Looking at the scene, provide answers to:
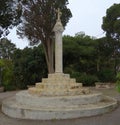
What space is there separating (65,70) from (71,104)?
16.4 metres

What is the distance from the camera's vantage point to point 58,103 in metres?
13.7

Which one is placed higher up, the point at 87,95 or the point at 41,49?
the point at 41,49

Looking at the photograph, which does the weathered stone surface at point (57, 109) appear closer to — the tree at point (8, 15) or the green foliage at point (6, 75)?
→ the tree at point (8, 15)

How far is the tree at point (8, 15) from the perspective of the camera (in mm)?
18627

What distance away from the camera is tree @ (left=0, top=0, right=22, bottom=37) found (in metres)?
18.6

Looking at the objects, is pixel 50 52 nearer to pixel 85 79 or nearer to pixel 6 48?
pixel 85 79

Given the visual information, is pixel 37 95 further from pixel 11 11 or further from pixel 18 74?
pixel 18 74

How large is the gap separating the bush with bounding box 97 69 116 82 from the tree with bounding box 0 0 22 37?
13217mm

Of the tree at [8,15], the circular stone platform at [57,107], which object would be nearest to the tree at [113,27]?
the tree at [8,15]

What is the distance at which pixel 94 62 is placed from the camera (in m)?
31.7

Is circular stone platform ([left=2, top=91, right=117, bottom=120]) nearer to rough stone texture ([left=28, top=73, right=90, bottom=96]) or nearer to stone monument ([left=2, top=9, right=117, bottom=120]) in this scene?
stone monument ([left=2, top=9, right=117, bottom=120])

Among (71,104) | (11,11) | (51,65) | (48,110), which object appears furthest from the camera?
(51,65)

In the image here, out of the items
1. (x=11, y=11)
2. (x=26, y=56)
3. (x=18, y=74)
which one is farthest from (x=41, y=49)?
(x=11, y=11)

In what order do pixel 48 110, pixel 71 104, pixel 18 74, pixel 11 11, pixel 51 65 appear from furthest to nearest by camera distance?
pixel 18 74
pixel 51 65
pixel 11 11
pixel 71 104
pixel 48 110
